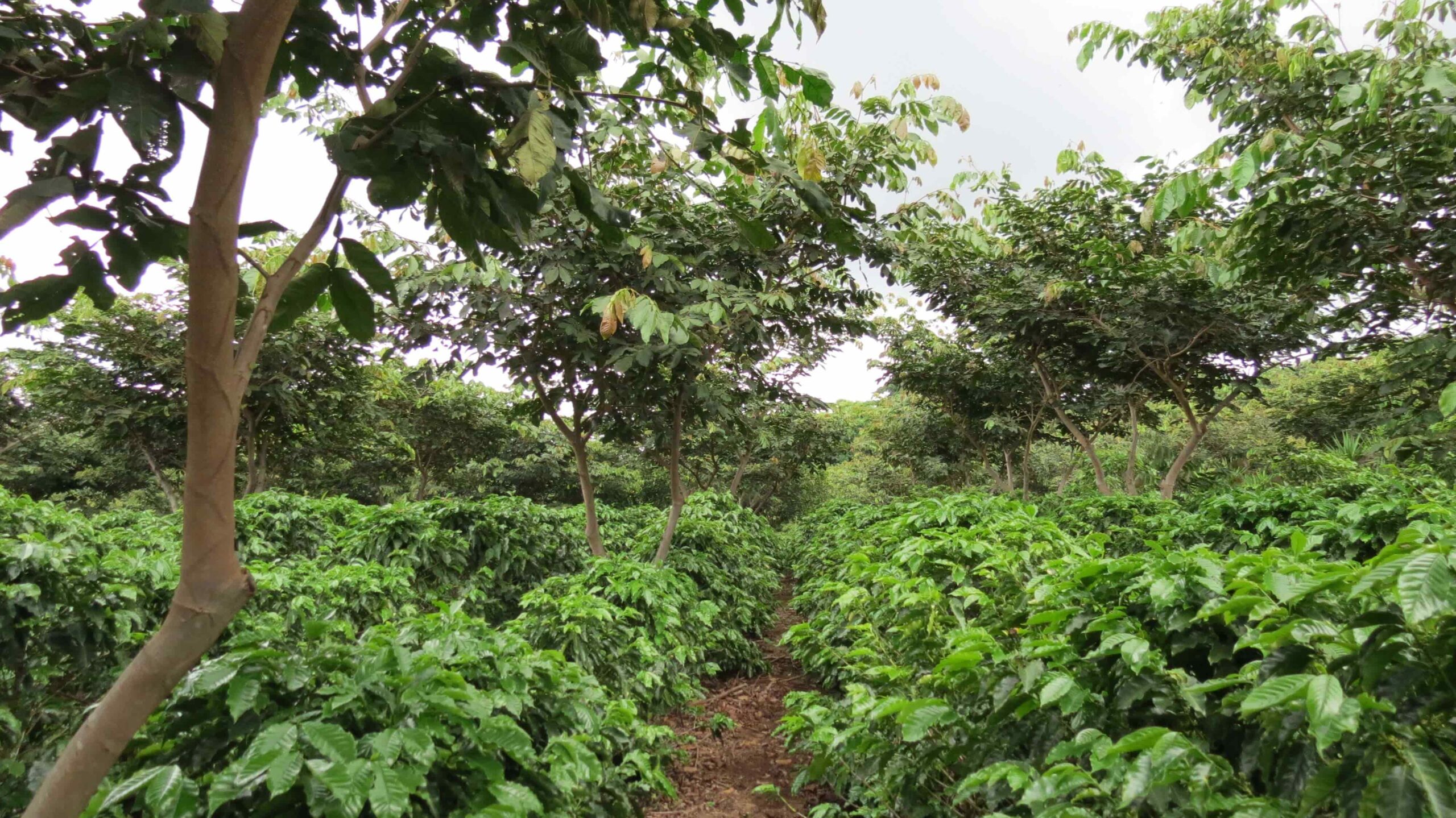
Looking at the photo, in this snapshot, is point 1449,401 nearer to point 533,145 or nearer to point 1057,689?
point 1057,689

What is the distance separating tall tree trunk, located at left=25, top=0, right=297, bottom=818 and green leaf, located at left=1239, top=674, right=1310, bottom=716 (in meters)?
1.71

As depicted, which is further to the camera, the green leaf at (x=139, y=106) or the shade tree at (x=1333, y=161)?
the shade tree at (x=1333, y=161)

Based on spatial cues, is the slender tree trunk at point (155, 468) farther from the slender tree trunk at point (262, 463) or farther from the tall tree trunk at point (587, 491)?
the tall tree trunk at point (587, 491)

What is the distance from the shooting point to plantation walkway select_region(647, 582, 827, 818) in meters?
3.27

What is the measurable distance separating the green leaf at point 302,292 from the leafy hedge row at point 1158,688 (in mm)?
1741

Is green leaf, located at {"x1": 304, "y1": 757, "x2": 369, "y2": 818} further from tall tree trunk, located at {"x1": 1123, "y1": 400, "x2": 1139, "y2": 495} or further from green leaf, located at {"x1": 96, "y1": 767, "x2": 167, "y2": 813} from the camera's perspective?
tall tree trunk, located at {"x1": 1123, "y1": 400, "x2": 1139, "y2": 495}

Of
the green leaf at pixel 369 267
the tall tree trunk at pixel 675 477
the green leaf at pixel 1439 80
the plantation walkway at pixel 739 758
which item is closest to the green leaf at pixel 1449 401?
the green leaf at pixel 1439 80

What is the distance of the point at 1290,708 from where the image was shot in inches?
54.7

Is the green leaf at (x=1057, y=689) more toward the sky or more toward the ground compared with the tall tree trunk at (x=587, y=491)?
more toward the ground

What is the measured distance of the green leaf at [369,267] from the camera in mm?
1235

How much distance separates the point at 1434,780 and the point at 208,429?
6.44 feet

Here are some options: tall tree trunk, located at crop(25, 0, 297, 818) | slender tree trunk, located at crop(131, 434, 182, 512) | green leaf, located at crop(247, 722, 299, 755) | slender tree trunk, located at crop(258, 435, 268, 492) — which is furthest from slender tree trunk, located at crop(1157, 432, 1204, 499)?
slender tree trunk, located at crop(131, 434, 182, 512)

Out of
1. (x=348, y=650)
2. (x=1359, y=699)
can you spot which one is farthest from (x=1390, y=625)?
(x=348, y=650)

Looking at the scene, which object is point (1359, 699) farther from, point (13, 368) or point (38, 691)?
point (13, 368)
